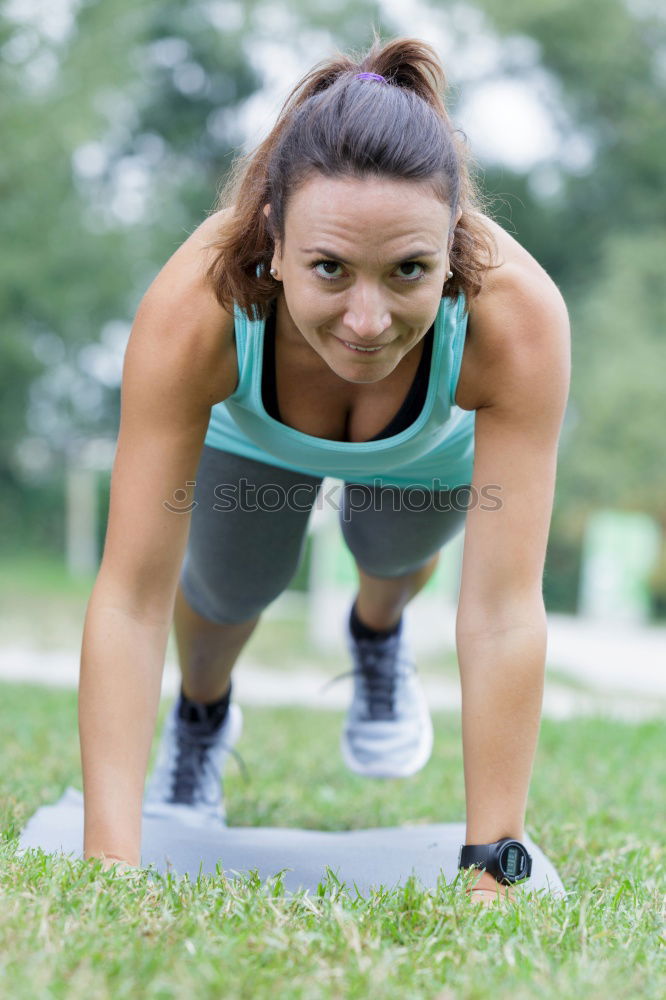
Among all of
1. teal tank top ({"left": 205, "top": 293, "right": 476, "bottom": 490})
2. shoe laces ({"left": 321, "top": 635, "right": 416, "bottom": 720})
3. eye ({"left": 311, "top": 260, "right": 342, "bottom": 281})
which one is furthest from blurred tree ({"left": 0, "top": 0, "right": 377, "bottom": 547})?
eye ({"left": 311, "top": 260, "right": 342, "bottom": 281})

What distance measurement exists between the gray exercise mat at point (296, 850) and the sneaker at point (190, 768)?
0.36 m

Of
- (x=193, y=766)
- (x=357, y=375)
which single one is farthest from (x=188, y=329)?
(x=193, y=766)

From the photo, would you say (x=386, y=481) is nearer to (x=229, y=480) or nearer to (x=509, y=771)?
(x=229, y=480)

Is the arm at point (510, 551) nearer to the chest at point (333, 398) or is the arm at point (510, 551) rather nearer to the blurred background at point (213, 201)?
the chest at point (333, 398)

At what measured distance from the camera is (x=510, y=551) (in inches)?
84.0

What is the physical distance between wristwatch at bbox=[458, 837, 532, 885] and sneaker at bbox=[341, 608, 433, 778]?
1435 mm

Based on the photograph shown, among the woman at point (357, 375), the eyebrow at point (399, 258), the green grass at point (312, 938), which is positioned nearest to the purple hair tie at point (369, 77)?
the woman at point (357, 375)

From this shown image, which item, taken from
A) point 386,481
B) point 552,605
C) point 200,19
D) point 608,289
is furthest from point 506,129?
point 386,481

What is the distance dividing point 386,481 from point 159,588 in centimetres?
82

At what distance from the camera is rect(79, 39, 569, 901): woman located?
1.80m

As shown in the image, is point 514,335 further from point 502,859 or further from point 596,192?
point 596,192

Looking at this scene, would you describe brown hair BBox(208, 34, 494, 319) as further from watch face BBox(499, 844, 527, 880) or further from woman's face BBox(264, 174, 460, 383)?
watch face BBox(499, 844, 527, 880)

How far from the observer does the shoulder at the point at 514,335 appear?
6.84 feet

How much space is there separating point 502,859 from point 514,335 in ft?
3.15
